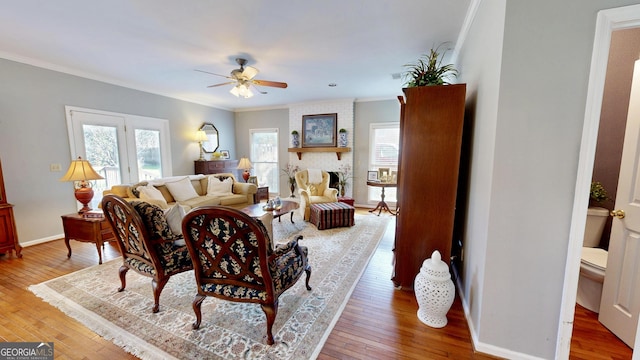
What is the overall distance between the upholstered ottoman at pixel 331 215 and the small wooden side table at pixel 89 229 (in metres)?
2.80

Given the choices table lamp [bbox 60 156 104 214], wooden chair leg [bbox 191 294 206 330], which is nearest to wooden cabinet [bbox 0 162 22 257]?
table lamp [bbox 60 156 104 214]

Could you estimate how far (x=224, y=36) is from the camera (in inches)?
106

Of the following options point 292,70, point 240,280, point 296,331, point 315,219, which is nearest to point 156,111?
point 292,70

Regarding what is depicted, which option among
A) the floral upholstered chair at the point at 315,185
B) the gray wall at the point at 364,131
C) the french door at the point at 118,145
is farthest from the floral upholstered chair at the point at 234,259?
the gray wall at the point at 364,131

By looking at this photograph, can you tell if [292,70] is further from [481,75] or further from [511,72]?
[511,72]

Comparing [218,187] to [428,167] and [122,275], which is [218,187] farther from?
[428,167]

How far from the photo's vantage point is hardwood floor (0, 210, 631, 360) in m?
1.65

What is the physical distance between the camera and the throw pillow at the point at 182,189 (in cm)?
423

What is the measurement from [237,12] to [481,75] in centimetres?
217

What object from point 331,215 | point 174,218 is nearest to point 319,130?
point 331,215

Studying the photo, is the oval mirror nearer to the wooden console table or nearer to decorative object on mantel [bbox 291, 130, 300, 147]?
decorative object on mantel [bbox 291, 130, 300, 147]

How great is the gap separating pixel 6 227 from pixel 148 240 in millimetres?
2768

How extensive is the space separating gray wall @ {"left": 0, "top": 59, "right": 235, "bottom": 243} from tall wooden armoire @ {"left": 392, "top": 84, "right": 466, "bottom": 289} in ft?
16.4
